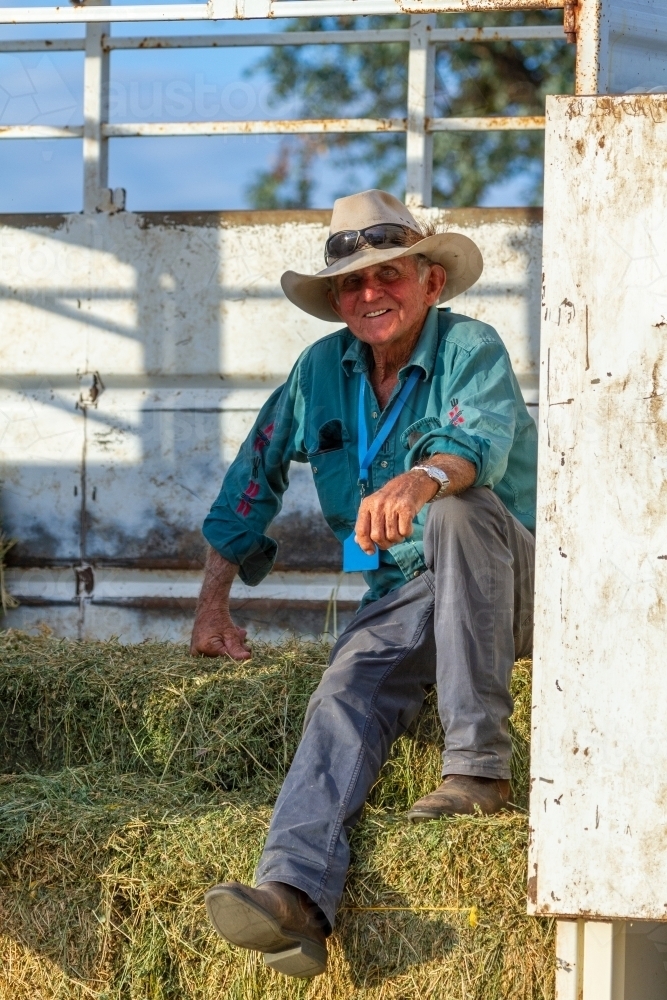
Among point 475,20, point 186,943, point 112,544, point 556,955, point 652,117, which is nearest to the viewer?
point 652,117

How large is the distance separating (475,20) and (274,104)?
217 cm

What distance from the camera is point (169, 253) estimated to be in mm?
5191

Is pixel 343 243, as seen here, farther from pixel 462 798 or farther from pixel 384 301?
pixel 462 798

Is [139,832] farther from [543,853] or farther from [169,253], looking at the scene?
[169,253]

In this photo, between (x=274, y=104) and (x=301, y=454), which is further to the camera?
(x=274, y=104)

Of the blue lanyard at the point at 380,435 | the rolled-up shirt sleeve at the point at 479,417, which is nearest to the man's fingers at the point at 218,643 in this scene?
the blue lanyard at the point at 380,435

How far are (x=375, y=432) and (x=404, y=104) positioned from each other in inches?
401

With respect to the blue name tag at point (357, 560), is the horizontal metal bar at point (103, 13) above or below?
above

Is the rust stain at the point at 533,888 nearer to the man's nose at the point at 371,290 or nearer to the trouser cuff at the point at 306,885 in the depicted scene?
the trouser cuff at the point at 306,885

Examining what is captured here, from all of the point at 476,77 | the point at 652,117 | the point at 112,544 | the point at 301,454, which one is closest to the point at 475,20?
the point at 476,77

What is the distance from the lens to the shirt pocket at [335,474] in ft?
11.1

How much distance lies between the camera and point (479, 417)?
2.96 meters

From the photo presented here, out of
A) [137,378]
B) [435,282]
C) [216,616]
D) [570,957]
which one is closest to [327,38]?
[137,378]

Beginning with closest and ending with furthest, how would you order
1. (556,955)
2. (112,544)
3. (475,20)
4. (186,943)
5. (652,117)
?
(652,117)
(556,955)
(186,943)
(112,544)
(475,20)
